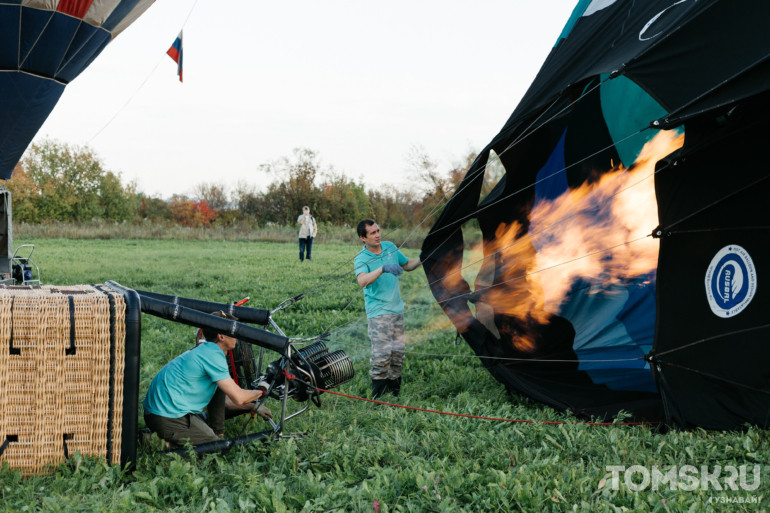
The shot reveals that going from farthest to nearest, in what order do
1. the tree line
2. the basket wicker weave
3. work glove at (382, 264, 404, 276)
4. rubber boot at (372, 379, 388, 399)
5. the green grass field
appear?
the tree line
rubber boot at (372, 379, 388, 399)
work glove at (382, 264, 404, 276)
the basket wicker weave
the green grass field

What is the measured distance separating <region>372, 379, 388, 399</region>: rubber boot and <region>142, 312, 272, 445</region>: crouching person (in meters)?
1.37

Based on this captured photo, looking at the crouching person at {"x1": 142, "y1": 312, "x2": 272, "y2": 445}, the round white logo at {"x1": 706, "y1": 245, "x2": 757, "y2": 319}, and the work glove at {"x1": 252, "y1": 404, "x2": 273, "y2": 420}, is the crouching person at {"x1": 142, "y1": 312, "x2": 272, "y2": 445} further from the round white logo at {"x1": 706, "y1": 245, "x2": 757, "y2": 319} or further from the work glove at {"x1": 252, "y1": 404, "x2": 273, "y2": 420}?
the round white logo at {"x1": 706, "y1": 245, "x2": 757, "y2": 319}

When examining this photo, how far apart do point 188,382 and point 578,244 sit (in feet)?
8.84

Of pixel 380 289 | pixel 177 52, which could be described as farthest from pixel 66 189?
pixel 380 289

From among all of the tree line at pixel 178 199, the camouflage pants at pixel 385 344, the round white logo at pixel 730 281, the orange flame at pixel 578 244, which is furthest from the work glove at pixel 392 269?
the tree line at pixel 178 199

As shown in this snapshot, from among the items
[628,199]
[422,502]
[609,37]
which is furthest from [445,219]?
[422,502]

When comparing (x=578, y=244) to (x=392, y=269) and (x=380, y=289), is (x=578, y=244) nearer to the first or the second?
(x=392, y=269)

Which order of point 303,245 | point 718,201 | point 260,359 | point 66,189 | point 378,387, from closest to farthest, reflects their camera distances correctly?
point 718,201 → point 260,359 → point 378,387 → point 303,245 → point 66,189

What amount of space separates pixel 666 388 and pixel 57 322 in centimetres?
328

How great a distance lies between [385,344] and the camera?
4.70 m

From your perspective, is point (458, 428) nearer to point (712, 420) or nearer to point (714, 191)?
point (712, 420)

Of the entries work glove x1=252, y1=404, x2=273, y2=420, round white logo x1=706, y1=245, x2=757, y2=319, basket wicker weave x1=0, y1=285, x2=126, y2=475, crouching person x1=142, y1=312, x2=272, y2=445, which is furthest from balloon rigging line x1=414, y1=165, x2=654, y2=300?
basket wicker weave x1=0, y1=285, x2=126, y2=475

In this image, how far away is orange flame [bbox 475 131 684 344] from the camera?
4.31m

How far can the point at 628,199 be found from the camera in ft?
14.3
